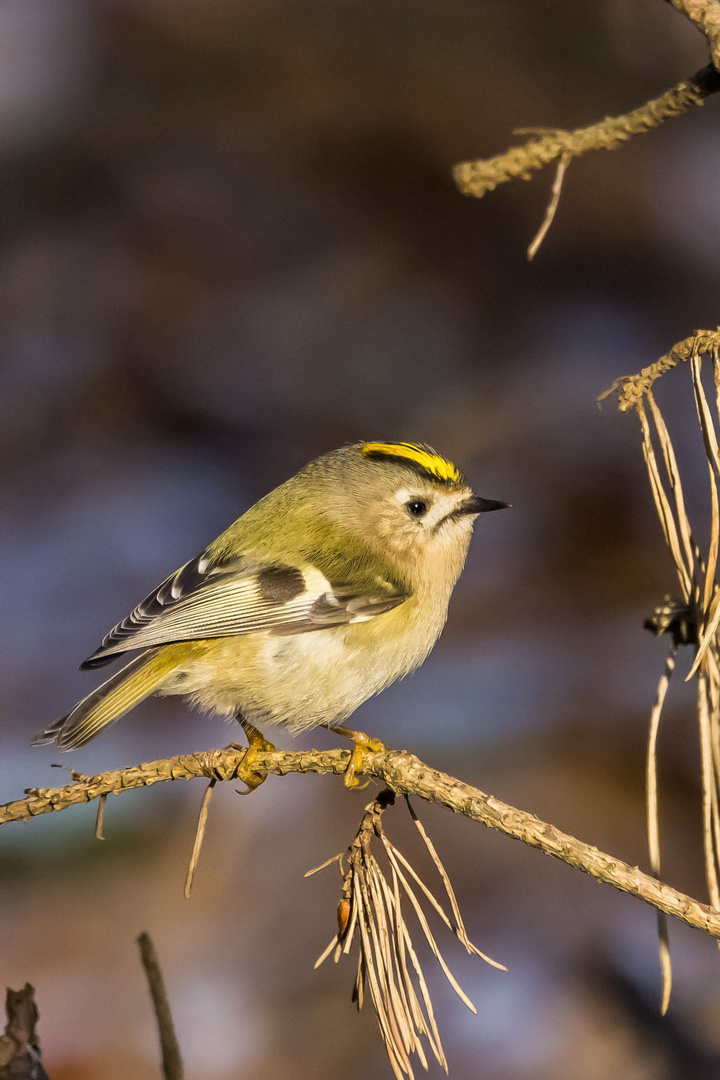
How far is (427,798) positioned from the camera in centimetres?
62

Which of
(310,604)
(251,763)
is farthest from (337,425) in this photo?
(251,763)

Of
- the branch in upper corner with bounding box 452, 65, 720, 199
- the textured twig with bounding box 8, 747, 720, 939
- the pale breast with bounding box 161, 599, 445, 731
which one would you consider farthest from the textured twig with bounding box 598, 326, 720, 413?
the pale breast with bounding box 161, 599, 445, 731

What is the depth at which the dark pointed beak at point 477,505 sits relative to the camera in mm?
1175

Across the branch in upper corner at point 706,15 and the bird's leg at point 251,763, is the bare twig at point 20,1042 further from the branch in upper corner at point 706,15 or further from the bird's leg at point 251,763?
the branch in upper corner at point 706,15

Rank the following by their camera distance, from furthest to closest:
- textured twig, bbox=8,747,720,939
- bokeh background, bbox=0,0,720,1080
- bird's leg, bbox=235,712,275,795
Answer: bokeh background, bbox=0,0,720,1080 < bird's leg, bbox=235,712,275,795 < textured twig, bbox=8,747,720,939

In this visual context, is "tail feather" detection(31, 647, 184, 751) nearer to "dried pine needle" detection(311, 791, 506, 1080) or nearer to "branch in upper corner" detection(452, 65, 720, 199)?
"dried pine needle" detection(311, 791, 506, 1080)

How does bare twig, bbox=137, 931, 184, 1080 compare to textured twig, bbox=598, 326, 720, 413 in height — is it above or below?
below

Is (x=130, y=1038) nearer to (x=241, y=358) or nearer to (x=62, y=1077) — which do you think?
(x=62, y=1077)

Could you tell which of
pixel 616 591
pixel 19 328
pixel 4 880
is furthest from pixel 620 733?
pixel 19 328

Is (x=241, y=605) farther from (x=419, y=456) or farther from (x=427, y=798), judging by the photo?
(x=427, y=798)

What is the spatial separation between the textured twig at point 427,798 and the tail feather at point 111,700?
0.25 metres

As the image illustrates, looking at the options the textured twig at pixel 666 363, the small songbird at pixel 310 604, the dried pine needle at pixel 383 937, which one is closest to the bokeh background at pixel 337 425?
the small songbird at pixel 310 604

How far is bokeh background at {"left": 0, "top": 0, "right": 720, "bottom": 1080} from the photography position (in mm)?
1116

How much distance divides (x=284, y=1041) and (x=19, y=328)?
3.37ft
